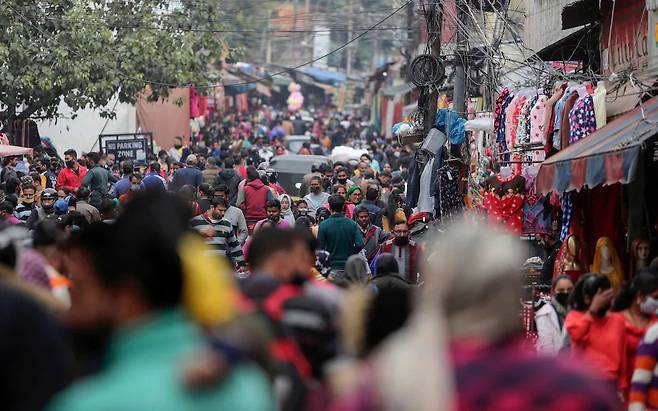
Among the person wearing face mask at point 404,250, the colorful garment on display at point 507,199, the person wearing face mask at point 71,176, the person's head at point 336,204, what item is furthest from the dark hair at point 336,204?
the person wearing face mask at point 71,176

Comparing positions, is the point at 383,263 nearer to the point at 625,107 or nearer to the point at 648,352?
the point at 648,352

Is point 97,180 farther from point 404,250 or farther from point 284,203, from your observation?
point 404,250

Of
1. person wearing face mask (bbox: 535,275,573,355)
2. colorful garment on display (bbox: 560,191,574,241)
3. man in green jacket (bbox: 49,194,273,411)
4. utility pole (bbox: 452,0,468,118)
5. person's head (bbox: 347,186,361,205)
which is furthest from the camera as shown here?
utility pole (bbox: 452,0,468,118)

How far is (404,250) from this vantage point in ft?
47.4

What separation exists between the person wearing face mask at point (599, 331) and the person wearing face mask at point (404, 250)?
18.3 feet

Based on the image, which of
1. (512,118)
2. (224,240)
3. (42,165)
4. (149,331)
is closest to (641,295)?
(149,331)

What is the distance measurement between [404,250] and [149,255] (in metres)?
11.4

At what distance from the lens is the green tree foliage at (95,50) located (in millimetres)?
28656

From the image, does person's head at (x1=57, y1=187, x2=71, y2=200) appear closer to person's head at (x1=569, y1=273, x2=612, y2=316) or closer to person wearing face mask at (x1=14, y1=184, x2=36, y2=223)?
person wearing face mask at (x1=14, y1=184, x2=36, y2=223)

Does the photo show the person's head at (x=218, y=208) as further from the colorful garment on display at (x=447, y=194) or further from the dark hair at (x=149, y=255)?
the dark hair at (x=149, y=255)

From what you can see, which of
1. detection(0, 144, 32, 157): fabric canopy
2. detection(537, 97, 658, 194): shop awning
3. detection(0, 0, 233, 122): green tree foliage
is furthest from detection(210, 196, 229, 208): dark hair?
detection(0, 0, 233, 122): green tree foliage

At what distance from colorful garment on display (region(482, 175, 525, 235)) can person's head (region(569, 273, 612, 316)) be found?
7658 millimetres

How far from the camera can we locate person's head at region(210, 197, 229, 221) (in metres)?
15.6

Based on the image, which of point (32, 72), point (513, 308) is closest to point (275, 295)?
point (513, 308)
